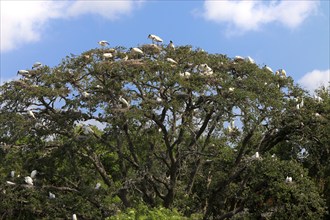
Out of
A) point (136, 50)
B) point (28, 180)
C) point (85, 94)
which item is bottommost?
point (28, 180)

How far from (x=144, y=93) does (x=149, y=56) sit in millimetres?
1149

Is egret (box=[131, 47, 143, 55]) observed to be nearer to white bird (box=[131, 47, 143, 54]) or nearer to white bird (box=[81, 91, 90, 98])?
white bird (box=[131, 47, 143, 54])

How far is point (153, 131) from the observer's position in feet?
46.9

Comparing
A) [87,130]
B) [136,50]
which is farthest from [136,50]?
[87,130]

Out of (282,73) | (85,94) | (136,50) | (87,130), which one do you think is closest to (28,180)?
(87,130)

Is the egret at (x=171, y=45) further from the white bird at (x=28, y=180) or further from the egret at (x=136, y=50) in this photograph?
the white bird at (x=28, y=180)

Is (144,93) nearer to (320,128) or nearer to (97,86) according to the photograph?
(97,86)

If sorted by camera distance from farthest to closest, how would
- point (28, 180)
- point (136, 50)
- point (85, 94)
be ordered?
point (136, 50) → point (28, 180) → point (85, 94)

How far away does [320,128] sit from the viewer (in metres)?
15.1

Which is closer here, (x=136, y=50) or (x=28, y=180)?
(x=28, y=180)

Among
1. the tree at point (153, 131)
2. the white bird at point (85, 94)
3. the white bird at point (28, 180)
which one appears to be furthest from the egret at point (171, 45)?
the white bird at point (28, 180)

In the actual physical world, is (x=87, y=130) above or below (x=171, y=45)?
below

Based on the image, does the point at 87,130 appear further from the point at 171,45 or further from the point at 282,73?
the point at 282,73

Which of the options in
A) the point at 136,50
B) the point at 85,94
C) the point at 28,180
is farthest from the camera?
the point at 136,50
